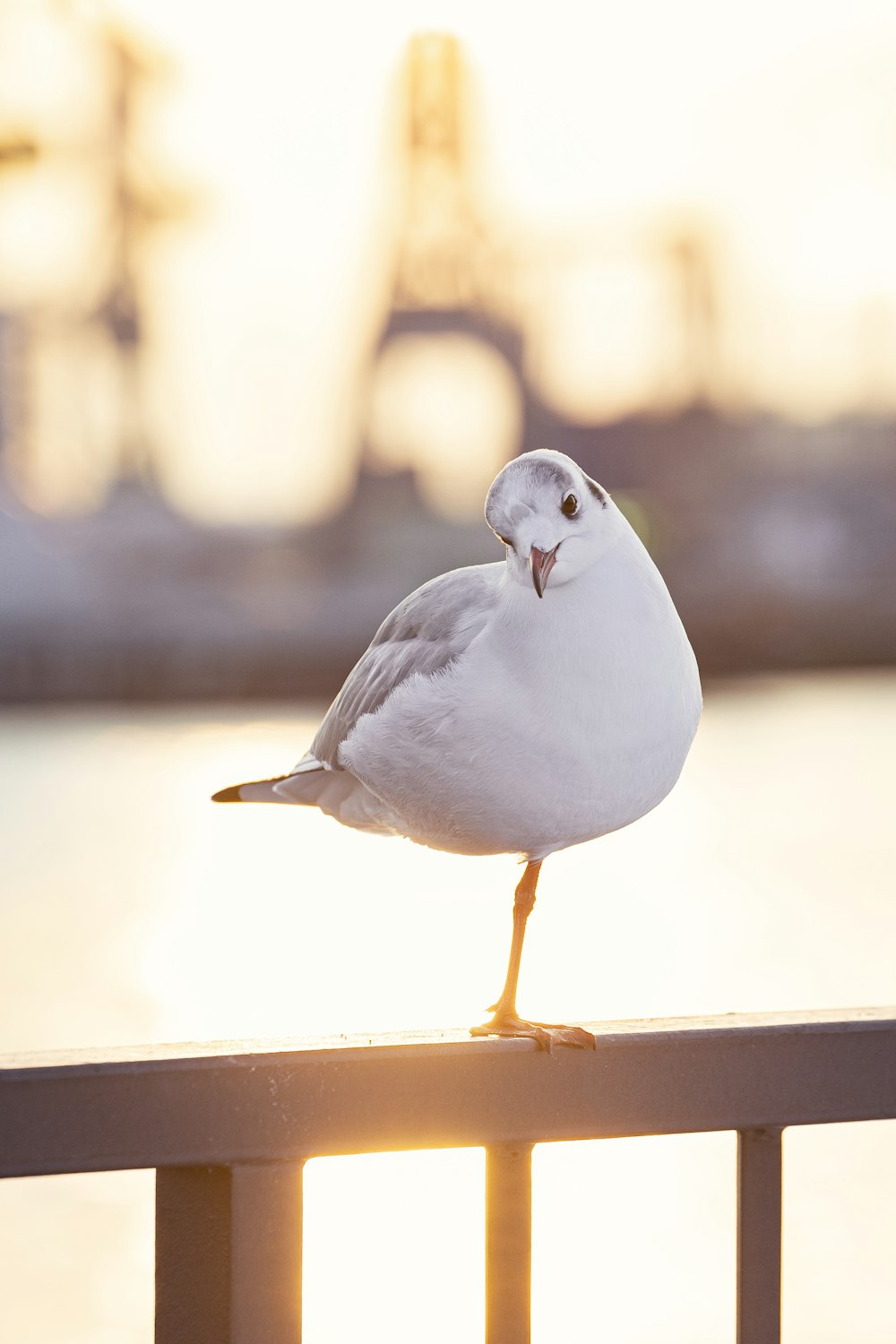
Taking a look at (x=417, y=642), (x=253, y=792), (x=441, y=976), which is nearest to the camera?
(x=417, y=642)

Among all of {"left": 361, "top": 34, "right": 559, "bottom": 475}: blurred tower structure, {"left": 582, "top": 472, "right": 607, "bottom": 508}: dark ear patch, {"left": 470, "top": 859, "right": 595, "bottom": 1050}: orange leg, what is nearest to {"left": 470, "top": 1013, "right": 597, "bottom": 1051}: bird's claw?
{"left": 470, "top": 859, "right": 595, "bottom": 1050}: orange leg

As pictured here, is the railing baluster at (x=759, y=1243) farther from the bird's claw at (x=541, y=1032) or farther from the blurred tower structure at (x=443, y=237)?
the blurred tower structure at (x=443, y=237)

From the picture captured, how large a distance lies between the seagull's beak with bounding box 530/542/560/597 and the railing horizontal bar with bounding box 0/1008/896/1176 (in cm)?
31

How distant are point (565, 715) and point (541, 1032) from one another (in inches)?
9.0

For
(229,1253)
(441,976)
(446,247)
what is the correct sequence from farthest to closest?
1. (446,247)
2. (441,976)
3. (229,1253)

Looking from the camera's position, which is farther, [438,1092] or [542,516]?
[542,516]

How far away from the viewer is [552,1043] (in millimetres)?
1207

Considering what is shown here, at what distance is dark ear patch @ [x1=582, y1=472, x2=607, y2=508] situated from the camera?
135 centimetres

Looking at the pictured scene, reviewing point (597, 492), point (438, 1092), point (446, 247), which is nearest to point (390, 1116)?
point (438, 1092)

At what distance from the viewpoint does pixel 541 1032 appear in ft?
4.06

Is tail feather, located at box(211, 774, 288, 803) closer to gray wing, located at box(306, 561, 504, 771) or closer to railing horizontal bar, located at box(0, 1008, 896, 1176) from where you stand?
gray wing, located at box(306, 561, 504, 771)

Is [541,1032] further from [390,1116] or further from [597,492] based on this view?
[597,492]

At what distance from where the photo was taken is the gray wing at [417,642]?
58.1 inches

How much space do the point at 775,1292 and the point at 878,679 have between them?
118 feet
